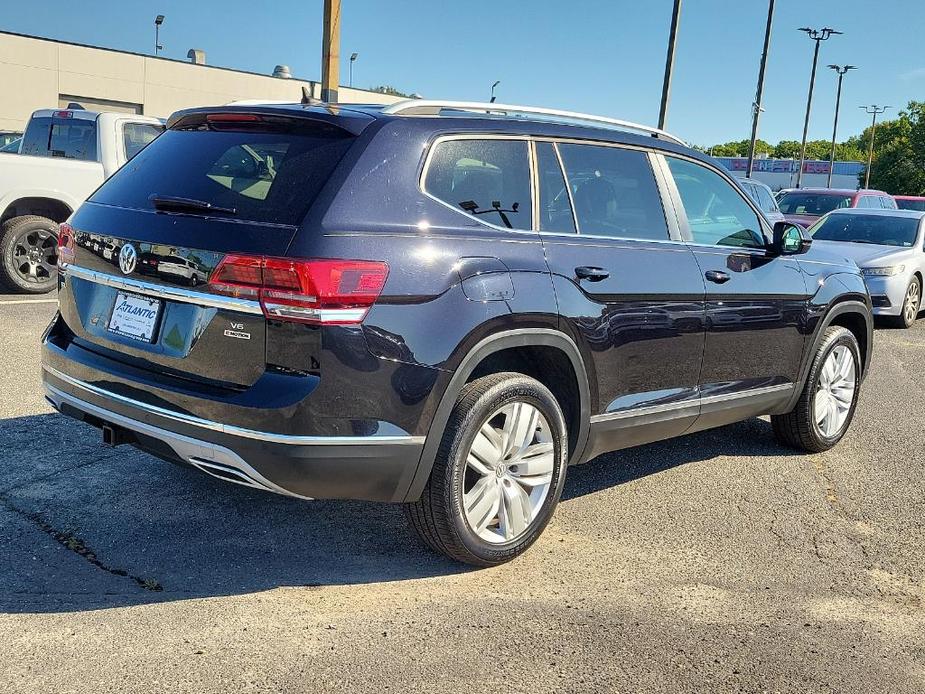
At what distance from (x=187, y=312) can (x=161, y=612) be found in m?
1.04

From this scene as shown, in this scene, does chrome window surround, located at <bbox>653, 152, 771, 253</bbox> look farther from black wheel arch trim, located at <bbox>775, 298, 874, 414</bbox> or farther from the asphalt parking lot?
the asphalt parking lot

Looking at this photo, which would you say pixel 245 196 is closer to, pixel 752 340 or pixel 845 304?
pixel 752 340

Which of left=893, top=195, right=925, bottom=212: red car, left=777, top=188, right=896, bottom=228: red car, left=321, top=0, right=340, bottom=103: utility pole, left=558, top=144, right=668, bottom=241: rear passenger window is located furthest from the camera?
left=893, top=195, right=925, bottom=212: red car

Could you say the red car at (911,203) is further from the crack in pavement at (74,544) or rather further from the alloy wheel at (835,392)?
the crack in pavement at (74,544)

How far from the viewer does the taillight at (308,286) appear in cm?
319

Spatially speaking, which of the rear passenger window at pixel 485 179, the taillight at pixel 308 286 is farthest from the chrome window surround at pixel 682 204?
the taillight at pixel 308 286

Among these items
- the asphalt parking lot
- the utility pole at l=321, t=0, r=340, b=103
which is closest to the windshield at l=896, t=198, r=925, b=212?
the utility pole at l=321, t=0, r=340, b=103

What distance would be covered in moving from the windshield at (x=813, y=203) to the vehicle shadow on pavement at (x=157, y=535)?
14664 mm

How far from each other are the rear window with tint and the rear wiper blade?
0.07 ft

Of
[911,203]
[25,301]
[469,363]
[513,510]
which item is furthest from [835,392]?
[911,203]

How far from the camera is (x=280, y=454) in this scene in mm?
3250

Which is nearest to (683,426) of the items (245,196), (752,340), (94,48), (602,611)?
(752,340)

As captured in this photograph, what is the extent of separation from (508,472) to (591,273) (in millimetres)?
896

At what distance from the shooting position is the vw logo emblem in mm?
3576
